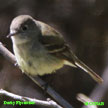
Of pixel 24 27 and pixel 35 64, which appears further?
pixel 24 27

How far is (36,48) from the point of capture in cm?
419

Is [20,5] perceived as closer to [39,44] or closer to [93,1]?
[93,1]

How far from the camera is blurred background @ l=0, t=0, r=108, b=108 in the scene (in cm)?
584

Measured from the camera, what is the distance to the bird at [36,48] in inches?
161

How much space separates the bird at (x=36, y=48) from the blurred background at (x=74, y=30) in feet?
4.60

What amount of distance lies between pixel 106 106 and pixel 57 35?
77.0 inches

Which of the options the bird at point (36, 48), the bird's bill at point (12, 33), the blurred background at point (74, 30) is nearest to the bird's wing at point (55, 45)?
the bird at point (36, 48)

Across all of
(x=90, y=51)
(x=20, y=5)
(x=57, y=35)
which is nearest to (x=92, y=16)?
(x=90, y=51)

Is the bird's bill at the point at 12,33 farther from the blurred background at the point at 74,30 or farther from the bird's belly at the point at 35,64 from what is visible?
the blurred background at the point at 74,30

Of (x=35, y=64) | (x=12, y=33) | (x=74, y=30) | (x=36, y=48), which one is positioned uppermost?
(x=74, y=30)

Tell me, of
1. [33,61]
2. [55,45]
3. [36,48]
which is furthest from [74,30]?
[33,61]

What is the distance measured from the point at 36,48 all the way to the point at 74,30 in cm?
182

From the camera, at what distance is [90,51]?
604 cm

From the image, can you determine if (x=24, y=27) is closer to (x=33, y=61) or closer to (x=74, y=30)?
(x=33, y=61)
